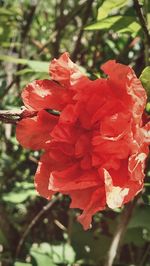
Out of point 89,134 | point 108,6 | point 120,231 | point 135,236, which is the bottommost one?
point 135,236

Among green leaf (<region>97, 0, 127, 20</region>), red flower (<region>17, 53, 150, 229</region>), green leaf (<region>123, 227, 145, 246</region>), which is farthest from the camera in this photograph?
green leaf (<region>123, 227, 145, 246</region>)

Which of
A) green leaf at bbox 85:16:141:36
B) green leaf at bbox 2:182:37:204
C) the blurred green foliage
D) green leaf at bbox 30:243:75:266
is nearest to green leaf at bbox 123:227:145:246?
the blurred green foliage

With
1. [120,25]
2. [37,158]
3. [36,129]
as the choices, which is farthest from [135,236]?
[36,129]

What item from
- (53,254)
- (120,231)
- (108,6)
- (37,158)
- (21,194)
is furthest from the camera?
(37,158)

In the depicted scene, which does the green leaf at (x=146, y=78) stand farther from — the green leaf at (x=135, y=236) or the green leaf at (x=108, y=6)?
the green leaf at (x=135, y=236)

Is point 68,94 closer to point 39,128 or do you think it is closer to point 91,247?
point 39,128

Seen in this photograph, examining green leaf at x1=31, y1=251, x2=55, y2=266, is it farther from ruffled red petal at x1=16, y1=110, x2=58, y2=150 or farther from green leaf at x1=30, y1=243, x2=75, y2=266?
ruffled red petal at x1=16, y1=110, x2=58, y2=150

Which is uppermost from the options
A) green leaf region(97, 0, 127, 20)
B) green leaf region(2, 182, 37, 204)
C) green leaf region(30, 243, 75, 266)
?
green leaf region(97, 0, 127, 20)

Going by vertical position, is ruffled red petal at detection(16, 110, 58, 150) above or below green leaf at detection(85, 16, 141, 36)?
below

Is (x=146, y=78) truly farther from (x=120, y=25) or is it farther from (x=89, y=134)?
(x=120, y=25)
